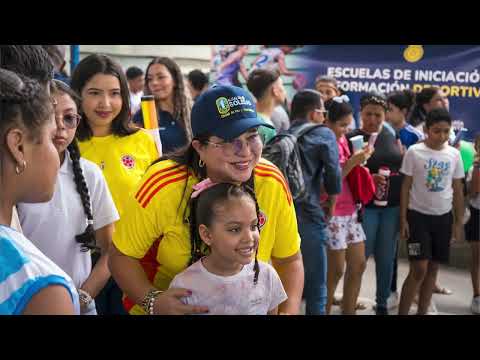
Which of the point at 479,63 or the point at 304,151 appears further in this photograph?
the point at 479,63

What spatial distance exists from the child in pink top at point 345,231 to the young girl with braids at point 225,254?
2825mm

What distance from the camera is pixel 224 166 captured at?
214 cm

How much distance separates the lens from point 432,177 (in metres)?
5.21

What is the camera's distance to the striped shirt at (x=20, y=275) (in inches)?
47.3

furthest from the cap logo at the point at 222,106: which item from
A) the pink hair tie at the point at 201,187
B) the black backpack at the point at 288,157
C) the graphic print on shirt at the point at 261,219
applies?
the black backpack at the point at 288,157

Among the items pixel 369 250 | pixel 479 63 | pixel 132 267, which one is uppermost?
pixel 479 63

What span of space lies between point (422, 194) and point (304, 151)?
1325 mm

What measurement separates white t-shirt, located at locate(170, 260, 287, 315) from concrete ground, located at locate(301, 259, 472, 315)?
3.19 m

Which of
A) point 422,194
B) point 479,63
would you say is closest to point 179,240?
point 422,194

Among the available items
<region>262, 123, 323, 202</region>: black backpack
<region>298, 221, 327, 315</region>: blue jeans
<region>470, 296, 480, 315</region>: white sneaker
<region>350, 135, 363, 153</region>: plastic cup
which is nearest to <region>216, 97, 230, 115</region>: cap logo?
<region>262, 123, 323, 202</region>: black backpack

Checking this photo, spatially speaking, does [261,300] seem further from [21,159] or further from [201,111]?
[21,159]

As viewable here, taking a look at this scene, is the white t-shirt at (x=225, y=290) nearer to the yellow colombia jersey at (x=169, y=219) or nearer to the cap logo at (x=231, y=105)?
the yellow colombia jersey at (x=169, y=219)
